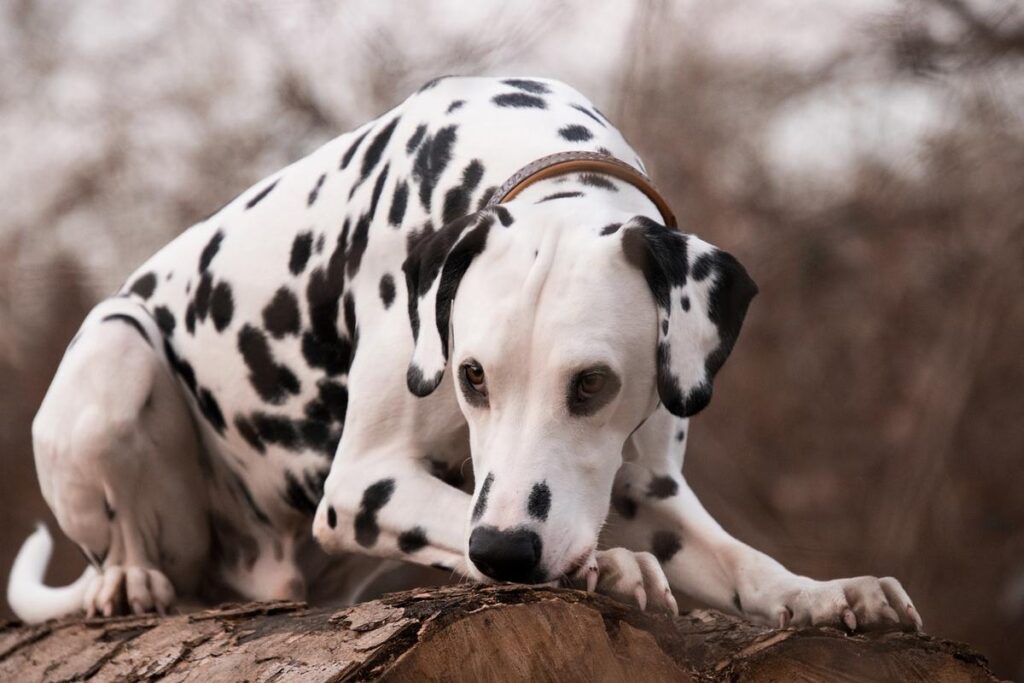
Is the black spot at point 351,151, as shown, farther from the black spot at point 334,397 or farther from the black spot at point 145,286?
the black spot at point 145,286

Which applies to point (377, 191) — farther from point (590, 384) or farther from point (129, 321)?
point (590, 384)

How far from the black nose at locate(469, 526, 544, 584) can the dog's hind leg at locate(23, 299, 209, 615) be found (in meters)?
1.56

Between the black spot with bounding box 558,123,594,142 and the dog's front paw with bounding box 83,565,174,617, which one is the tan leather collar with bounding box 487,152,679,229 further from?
the dog's front paw with bounding box 83,565,174,617

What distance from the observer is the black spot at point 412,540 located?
9.57 ft

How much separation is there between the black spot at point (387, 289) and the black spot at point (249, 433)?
2.29ft

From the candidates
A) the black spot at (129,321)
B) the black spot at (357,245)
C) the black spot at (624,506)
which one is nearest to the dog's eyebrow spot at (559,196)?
the black spot at (357,245)

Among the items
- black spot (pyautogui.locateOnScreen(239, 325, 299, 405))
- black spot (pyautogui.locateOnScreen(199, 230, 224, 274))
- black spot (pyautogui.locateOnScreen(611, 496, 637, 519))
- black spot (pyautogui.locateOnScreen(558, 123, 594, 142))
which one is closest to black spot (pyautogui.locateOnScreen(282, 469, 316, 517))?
black spot (pyautogui.locateOnScreen(239, 325, 299, 405))

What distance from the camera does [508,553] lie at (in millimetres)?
2295

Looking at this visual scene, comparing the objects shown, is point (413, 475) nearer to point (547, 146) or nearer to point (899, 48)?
point (547, 146)

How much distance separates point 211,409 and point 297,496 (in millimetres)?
383

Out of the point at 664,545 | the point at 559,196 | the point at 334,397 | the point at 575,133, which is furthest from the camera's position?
the point at 334,397

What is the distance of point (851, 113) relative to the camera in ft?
22.3

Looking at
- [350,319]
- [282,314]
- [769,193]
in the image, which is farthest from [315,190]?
[769,193]

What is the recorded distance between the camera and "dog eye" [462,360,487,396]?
2555 millimetres
